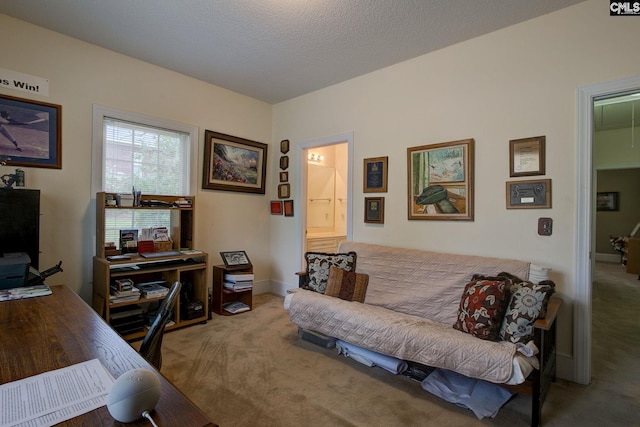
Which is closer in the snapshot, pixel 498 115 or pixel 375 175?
pixel 498 115

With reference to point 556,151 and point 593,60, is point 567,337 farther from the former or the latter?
point 593,60

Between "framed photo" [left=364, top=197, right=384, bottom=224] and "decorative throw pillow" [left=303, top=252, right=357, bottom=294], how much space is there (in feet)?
1.48

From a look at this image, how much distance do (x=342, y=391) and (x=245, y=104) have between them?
358 cm

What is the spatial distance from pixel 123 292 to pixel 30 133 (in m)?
1.54

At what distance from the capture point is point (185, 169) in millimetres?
3611

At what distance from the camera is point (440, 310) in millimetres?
2443

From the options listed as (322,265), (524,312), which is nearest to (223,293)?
(322,265)

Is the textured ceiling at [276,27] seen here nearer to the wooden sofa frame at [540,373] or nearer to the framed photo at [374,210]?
the framed photo at [374,210]

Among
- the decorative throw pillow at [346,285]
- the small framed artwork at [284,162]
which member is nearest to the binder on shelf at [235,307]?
the decorative throw pillow at [346,285]

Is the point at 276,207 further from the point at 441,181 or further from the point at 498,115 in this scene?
the point at 498,115

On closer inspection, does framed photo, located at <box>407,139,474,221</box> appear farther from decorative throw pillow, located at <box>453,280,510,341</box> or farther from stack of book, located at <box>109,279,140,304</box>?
stack of book, located at <box>109,279,140,304</box>

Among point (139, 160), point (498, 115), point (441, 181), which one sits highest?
point (498, 115)

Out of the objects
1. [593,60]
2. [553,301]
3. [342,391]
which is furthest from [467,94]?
[342,391]

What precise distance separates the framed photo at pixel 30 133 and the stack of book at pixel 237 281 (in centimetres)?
190
